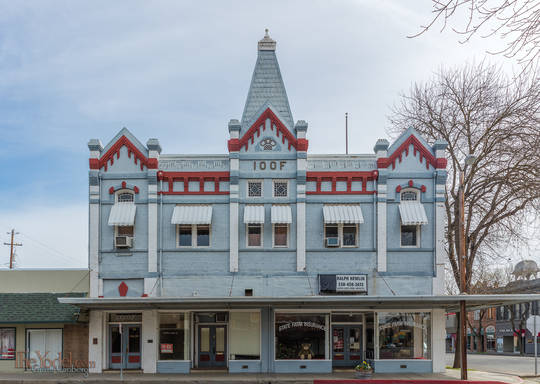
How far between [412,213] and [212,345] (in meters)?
10.5

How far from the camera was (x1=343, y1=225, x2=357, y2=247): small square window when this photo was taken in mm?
27094

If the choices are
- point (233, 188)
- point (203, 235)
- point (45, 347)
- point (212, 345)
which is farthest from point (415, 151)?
point (45, 347)

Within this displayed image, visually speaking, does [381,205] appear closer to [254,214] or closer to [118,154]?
[254,214]

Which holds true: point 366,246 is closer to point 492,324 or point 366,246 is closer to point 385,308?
point 385,308

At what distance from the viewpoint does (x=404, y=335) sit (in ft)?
86.8

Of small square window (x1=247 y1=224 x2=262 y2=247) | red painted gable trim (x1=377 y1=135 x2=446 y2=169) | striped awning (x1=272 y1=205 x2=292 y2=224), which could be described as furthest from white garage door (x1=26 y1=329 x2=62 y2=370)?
red painted gable trim (x1=377 y1=135 x2=446 y2=169)

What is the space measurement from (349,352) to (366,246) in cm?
472

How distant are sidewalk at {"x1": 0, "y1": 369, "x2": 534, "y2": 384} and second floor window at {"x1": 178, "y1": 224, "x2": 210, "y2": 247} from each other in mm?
5615

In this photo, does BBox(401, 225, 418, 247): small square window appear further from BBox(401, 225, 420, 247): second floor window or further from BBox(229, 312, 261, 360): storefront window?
BBox(229, 312, 261, 360): storefront window

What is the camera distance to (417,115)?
32.9 meters

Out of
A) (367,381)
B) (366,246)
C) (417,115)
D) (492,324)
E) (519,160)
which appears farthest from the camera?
(492,324)

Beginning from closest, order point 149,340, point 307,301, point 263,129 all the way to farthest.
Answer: point 307,301
point 149,340
point 263,129

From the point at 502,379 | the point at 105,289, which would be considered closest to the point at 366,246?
the point at 502,379

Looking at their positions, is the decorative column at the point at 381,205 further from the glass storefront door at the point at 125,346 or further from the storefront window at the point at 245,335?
the glass storefront door at the point at 125,346
